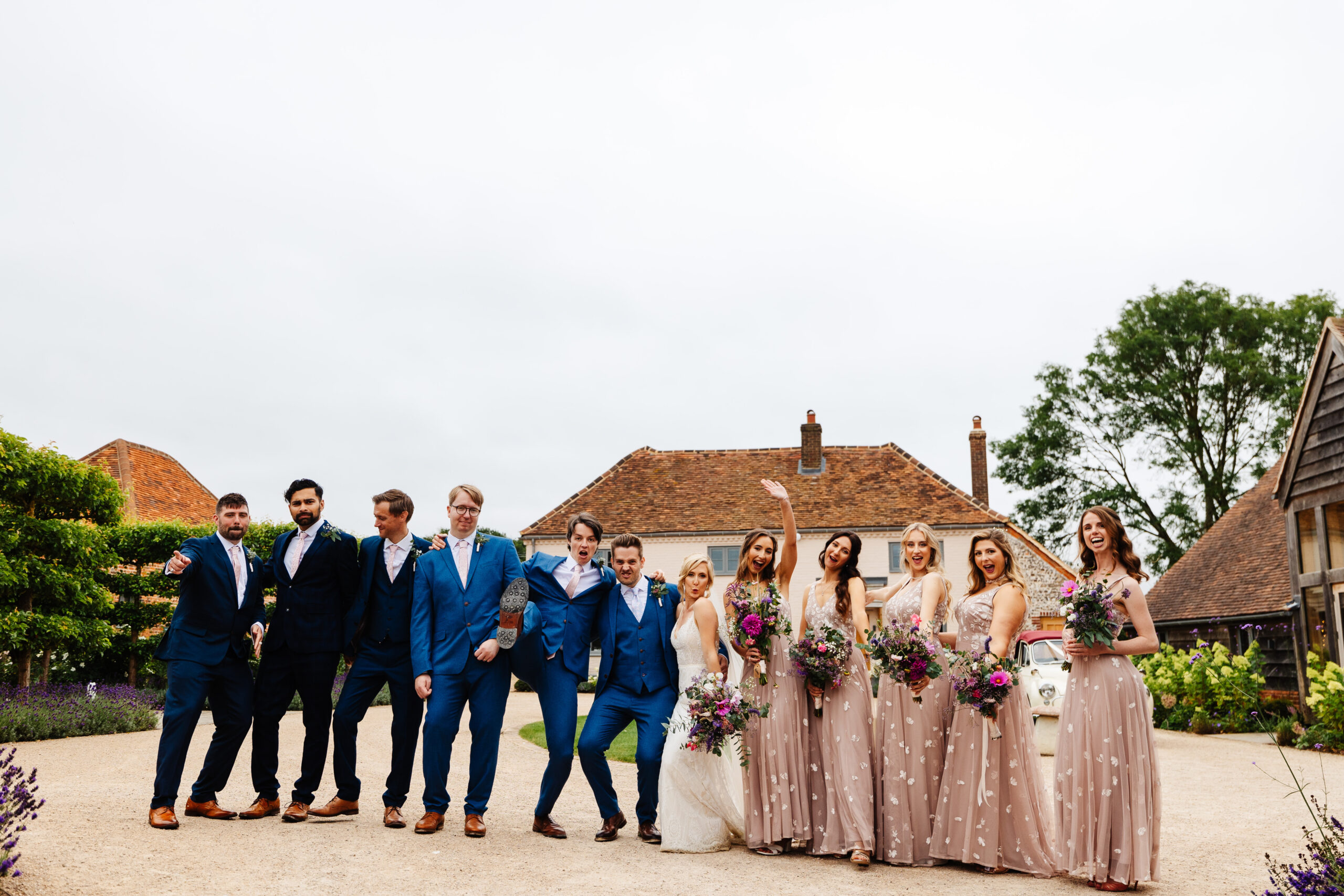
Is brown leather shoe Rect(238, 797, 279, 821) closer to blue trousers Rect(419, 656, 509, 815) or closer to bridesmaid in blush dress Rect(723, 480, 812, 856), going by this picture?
blue trousers Rect(419, 656, 509, 815)

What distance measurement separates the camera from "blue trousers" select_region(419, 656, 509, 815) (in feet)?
21.9

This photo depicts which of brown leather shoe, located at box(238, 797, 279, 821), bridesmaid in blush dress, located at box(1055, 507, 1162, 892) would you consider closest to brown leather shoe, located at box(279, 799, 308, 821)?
brown leather shoe, located at box(238, 797, 279, 821)

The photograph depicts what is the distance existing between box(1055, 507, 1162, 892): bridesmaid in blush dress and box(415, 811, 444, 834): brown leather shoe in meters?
3.94

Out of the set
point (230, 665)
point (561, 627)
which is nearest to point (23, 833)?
point (230, 665)

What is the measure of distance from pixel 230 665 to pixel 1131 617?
585cm

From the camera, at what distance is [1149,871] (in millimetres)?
5695

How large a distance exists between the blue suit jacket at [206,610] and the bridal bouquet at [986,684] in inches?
189

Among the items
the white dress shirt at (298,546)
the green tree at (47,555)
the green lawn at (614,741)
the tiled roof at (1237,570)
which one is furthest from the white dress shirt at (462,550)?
the tiled roof at (1237,570)

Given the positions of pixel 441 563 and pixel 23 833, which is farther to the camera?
pixel 441 563

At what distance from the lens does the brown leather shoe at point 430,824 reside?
261 inches

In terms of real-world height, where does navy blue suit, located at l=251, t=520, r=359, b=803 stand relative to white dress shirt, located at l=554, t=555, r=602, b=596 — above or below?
below

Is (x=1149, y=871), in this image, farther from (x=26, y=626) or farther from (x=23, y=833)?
(x=26, y=626)

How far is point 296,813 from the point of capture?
682cm

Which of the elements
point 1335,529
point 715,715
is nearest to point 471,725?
point 715,715
